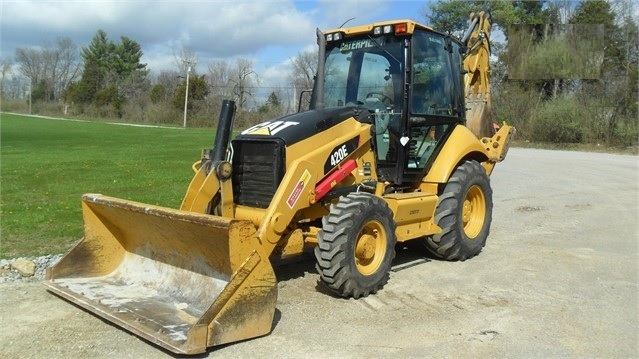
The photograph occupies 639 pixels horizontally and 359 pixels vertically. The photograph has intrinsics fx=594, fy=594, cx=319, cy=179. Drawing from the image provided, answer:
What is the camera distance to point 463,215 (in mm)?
7551

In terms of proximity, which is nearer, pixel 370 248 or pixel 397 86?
pixel 370 248

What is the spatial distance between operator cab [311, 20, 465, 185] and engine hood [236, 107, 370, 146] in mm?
612

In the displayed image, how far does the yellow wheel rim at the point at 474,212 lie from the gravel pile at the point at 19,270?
4.96 m

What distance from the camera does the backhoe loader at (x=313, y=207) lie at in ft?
15.4

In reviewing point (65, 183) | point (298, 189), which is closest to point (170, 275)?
point (298, 189)

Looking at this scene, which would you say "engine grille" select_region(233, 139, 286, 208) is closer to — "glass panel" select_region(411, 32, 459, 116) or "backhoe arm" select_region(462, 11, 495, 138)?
"glass panel" select_region(411, 32, 459, 116)

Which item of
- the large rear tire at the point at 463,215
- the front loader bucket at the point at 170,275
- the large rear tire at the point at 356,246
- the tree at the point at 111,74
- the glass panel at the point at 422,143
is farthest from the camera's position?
the tree at the point at 111,74

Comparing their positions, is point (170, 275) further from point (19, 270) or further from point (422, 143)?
point (422, 143)

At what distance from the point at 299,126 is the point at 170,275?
6.14 feet

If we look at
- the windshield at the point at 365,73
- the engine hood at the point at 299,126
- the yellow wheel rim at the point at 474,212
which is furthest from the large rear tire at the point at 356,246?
the yellow wheel rim at the point at 474,212

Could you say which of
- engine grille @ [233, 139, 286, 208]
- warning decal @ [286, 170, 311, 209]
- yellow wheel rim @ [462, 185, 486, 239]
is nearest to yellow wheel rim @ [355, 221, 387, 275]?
warning decal @ [286, 170, 311, 209]

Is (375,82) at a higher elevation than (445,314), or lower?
higher

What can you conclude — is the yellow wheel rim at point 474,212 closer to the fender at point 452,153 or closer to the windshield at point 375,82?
the fender at point 452,153

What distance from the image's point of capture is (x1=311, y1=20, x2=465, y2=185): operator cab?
6629 mm
